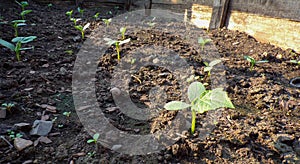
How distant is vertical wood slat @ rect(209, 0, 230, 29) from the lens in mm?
2653

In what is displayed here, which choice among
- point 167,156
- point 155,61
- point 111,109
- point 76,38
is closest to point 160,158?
point 167,156

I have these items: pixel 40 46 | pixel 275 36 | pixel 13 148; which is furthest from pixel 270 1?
pixel 13 148

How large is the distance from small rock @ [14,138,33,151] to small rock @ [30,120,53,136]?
0.07 m

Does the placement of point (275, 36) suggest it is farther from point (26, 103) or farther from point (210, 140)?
point (26, 103)

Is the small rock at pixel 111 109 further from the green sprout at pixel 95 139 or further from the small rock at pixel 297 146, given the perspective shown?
the small rock at pixel 297 146

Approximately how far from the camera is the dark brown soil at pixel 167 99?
96 centimetres

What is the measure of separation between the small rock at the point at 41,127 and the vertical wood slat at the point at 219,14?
229cm

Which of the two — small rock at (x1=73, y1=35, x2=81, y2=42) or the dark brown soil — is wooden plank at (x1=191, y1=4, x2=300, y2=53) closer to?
the dark brown soil

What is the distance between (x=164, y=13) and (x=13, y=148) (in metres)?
3.08

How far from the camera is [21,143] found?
953 mm

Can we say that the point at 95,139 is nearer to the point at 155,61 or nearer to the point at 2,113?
the point at 2,113

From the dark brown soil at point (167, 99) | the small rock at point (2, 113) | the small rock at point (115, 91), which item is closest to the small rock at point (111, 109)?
the dark brown soil at point (167, 99)

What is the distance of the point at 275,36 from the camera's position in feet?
7.32

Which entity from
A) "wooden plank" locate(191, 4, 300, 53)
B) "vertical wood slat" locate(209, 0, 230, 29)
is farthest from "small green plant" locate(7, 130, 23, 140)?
"vertical wood slat" locate(209, 0, 230, 29)
